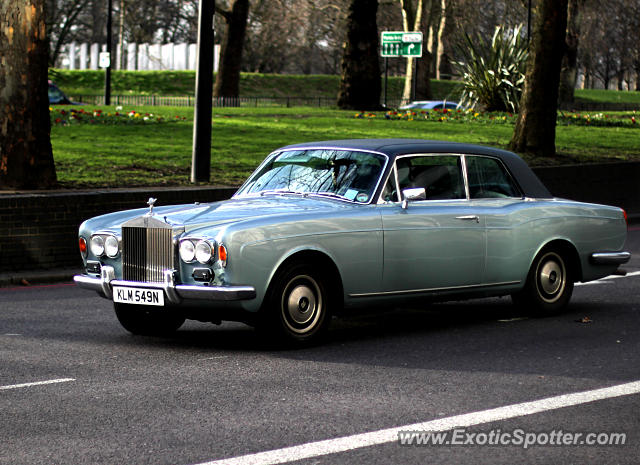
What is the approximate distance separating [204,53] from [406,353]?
8990 mm

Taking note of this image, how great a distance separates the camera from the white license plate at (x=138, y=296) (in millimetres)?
8195

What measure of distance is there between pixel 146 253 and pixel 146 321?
1.02 meters

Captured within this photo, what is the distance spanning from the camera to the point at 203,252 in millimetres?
8047

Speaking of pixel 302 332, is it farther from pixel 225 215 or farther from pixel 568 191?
pixel 568 191

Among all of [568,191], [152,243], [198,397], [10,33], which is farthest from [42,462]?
[568,191]

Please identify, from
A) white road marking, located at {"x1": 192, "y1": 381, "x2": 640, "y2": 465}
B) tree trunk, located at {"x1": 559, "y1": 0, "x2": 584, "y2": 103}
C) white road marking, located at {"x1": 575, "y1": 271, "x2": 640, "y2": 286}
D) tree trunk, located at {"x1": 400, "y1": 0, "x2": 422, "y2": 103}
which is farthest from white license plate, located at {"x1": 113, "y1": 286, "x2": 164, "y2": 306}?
tree trunk, located at {"x1": 400, "y1": 0, "x2": 422, "y2": 103}

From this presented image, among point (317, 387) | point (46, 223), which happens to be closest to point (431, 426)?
point (317, 387)

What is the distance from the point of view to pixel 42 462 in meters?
5.45

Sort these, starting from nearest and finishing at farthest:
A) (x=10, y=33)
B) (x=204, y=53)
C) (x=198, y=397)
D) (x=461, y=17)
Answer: (x=198, y=397), (x=10, y=33), (x=204, y=53), (x=461, y=17)

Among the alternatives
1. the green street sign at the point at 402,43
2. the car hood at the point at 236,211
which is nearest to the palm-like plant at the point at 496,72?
the green street sign at the point at 402,43

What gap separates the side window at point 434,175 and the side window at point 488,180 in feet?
0.49

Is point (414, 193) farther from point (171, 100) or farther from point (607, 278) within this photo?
point (171, 100)

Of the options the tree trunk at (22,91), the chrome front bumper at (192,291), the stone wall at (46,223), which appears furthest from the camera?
the tree trunk at (22,91)

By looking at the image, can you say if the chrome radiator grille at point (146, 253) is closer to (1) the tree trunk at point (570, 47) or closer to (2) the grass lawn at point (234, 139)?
(2) the grass lawn at point (234, 139)
